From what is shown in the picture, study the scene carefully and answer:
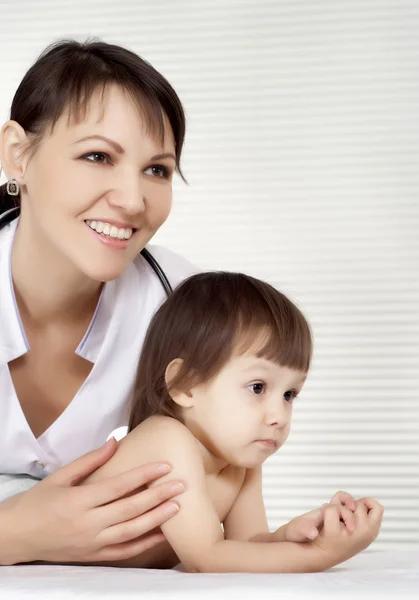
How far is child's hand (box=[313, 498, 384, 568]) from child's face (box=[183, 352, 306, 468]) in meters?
0.18

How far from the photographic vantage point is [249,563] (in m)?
1.25

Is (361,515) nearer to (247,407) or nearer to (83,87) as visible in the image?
(247,407)

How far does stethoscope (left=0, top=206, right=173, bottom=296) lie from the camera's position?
67.7 inches

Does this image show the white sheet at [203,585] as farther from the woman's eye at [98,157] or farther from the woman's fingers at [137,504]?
the woman's eye at [98,157]

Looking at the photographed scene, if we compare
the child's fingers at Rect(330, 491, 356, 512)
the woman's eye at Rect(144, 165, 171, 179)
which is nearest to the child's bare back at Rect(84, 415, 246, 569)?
the child's fingers at Rect(330, 491, 356, 512)

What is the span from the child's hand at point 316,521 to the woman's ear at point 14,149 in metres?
0.79

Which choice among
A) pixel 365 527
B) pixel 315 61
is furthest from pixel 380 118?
pixel 365 527

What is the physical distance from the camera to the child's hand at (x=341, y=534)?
1218 millimetres

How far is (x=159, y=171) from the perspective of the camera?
1.57 metres

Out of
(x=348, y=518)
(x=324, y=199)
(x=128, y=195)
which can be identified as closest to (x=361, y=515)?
(x=348, y=518)

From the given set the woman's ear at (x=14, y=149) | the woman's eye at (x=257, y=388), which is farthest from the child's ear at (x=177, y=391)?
the woman's ear at (x=14, y=149)

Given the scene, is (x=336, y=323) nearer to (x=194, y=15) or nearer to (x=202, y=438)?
(x=194, y=15)

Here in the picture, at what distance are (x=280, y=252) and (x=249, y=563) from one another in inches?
83.1

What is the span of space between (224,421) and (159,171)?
47cm
